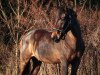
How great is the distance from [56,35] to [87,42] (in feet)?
11.0

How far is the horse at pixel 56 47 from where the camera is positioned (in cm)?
818

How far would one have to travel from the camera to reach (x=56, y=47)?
8.77 metres

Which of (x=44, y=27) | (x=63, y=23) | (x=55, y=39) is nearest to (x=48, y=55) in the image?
(x=55, y=39)

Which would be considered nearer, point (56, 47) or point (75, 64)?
point (75, 64)

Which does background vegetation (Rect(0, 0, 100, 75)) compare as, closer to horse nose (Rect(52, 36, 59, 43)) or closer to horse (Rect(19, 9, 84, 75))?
horse (Rect(19, 9, 84, 75))

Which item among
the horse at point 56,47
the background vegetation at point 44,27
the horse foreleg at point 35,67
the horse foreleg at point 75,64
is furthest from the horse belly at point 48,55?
the background vegetation at point 44,27

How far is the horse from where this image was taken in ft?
26.8

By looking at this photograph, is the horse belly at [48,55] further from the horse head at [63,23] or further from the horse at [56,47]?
the horse head at [63,23]

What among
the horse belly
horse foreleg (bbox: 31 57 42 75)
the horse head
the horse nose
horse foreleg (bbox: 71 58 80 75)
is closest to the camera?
the horse head

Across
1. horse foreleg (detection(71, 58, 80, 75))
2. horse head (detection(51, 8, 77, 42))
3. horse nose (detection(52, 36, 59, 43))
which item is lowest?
horse foreleg (detection(71, 58, 80, 75))

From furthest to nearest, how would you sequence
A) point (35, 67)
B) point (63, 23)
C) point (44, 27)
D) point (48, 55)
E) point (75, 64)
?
point (44, 27)
point (35, 67)
point (48, 55)
point (75, 64)
point (63, 23)

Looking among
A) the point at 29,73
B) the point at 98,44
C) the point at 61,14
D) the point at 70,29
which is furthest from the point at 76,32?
the point at 98,44

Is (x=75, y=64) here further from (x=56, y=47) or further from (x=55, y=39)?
(x=55, y=39)

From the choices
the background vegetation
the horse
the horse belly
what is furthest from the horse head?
the background vegetation
